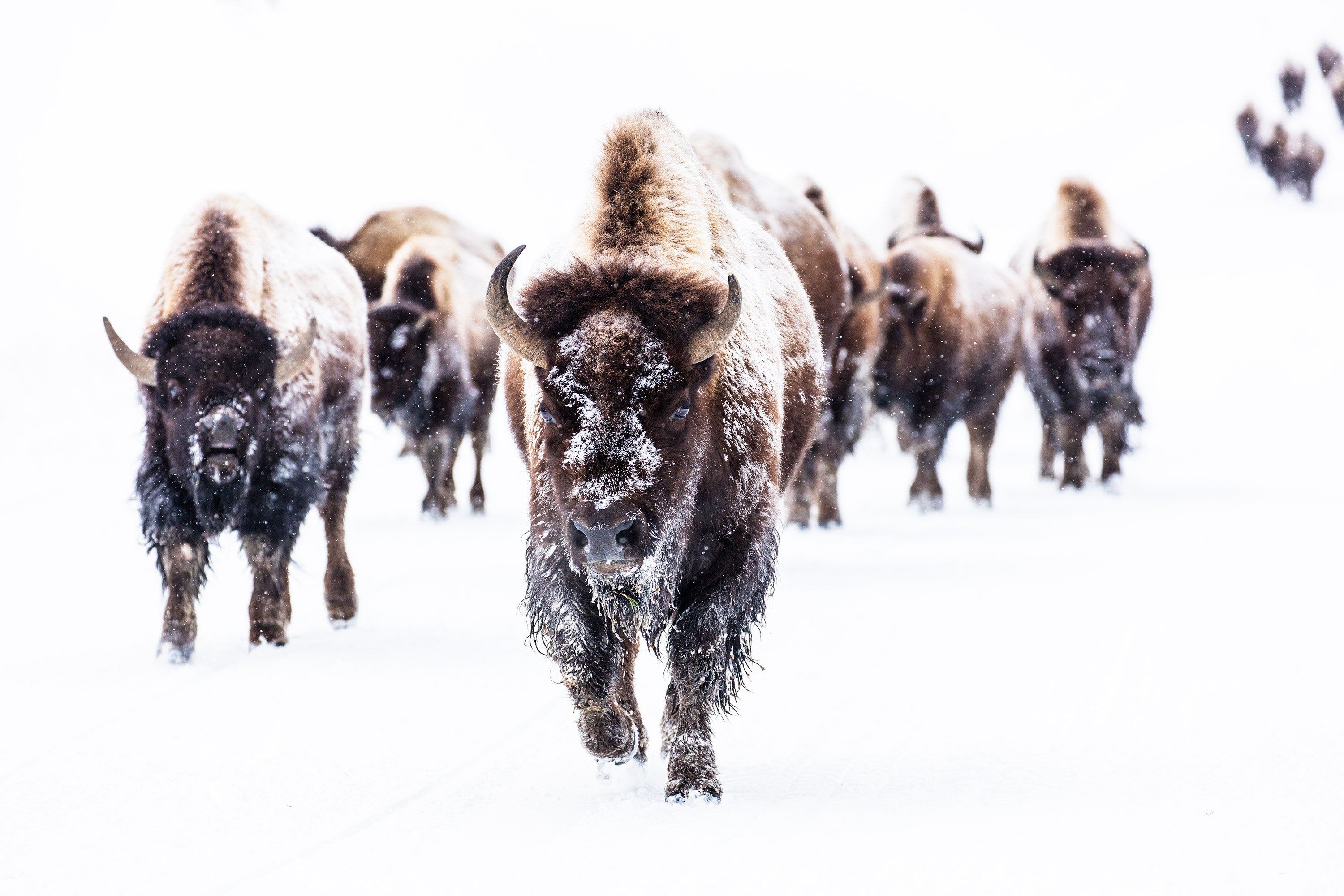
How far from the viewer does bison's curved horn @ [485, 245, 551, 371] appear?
3.78 metres

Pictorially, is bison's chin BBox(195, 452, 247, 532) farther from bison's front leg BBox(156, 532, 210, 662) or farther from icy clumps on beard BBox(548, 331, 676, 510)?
icy clumps on beard BBox(548, 331, 676, 510)

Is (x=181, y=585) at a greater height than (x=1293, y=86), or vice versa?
(x=1293, y=86)

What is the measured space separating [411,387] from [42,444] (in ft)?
19.8

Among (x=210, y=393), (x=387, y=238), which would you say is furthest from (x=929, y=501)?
(x=210, y=393)

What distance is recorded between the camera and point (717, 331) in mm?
3795

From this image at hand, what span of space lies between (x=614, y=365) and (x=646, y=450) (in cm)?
26

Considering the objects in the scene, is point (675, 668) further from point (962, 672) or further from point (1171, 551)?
point (1171, 551)

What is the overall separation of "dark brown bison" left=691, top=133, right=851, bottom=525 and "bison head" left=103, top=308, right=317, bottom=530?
3.41 meters

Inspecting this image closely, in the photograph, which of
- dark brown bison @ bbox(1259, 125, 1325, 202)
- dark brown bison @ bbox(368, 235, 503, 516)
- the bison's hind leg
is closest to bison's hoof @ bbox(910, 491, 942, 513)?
the bison's hind leg

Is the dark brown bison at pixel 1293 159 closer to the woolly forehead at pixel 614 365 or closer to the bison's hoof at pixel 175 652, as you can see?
the bison's hoof at pixel 175 652

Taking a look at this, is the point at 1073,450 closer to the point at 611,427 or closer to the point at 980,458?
the point at 980,458

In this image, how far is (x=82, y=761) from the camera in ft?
14.8

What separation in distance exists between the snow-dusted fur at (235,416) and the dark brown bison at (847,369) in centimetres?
416

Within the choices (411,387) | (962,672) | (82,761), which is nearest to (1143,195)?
(411,387)
